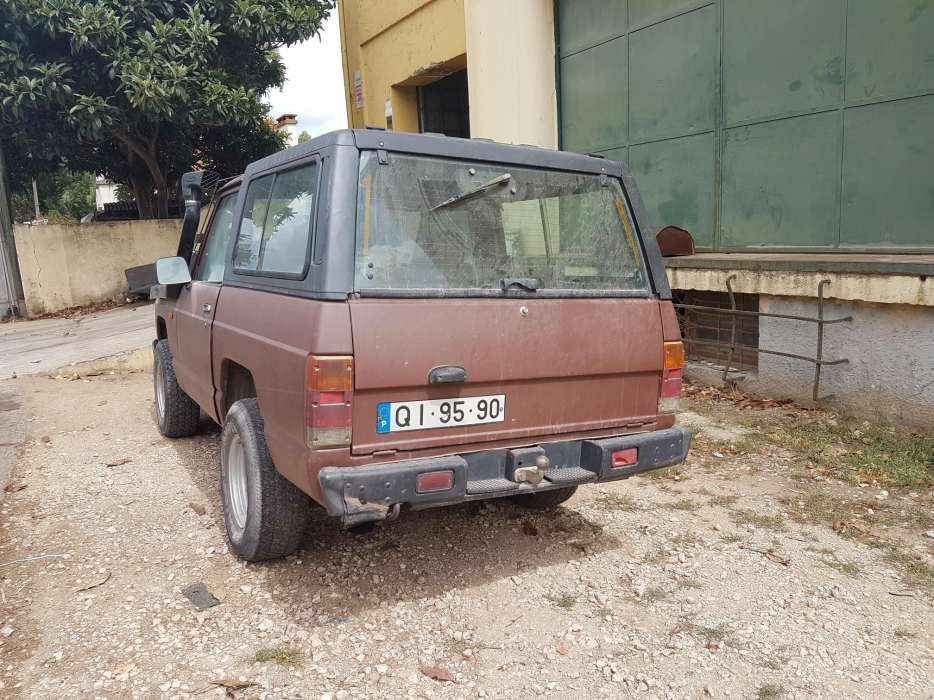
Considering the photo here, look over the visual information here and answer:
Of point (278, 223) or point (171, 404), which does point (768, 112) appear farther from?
point (171, 404)

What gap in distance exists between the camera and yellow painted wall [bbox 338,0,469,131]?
1030 cm

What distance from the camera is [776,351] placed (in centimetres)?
636

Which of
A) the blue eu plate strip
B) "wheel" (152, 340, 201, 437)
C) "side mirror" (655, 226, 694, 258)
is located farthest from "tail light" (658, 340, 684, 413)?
"side mirror" (655, 226, 694, 258)

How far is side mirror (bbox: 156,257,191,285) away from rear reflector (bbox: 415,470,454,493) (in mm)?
2493

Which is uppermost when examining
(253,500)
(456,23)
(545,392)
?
(456,23)

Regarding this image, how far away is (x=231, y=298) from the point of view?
3.87 meters

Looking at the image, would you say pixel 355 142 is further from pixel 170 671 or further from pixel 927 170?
pixel 927 170

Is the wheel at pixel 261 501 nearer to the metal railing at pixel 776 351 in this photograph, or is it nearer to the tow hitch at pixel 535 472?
the tow hitch at pixel 535 472

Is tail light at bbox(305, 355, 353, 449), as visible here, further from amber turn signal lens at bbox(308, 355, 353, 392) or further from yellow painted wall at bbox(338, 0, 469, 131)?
yellow painted wall at bbox(338, 0, 469, 131)

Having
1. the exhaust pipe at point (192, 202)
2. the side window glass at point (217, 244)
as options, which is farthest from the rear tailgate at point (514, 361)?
the exhaust pipe at point (192, 202)

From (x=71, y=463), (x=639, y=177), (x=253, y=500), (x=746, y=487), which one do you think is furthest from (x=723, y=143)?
(x=71, y=463)

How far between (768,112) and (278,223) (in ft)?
17.0

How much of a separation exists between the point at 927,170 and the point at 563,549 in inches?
168

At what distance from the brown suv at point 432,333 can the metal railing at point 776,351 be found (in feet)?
9.10
